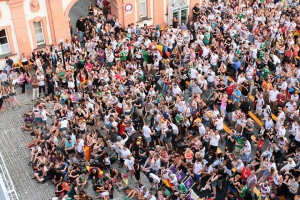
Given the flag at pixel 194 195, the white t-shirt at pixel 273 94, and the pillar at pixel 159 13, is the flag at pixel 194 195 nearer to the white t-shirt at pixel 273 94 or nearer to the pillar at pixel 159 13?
the white t-shirt at pixel 273 94

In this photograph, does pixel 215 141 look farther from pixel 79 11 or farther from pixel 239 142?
pixel 79 11

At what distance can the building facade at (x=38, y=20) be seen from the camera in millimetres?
27688

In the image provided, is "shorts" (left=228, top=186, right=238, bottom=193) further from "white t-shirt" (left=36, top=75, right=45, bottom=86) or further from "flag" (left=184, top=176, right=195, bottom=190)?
"white t-shirt" (left=36, top=75, right=45, bottom=86)

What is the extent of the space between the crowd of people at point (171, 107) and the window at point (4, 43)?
4.30 ft

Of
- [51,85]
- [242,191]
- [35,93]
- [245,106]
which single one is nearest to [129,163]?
[242,191]

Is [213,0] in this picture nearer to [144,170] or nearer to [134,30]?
[134,30]

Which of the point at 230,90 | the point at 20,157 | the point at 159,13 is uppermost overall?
the point at 159,13

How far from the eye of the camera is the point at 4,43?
28.3 metres

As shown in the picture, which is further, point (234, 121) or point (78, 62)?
point (78, 62)

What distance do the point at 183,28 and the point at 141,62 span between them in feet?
15.4

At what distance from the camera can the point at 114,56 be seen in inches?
1122

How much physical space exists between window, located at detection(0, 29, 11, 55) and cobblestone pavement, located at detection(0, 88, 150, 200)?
3099mm

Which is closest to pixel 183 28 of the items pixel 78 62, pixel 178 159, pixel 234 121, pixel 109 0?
pixel 109 0

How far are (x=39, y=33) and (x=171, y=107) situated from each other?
424 inches
